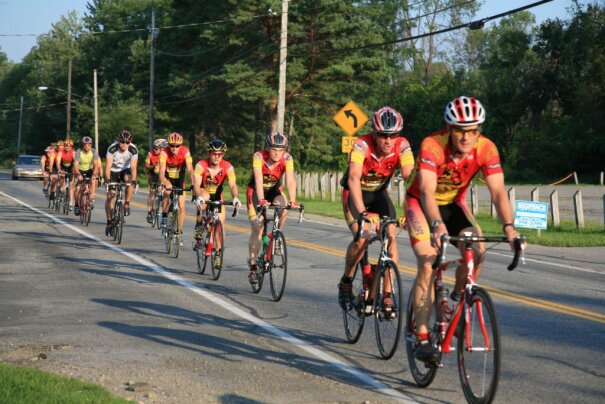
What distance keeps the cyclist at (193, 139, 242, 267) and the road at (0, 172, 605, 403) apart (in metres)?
1.03

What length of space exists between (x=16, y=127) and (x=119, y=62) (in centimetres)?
4738

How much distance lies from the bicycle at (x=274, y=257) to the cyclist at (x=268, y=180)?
0.09 meters

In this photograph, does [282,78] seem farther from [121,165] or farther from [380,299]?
[380,299]

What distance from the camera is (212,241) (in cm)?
1362

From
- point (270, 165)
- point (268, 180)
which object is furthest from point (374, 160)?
point (268, 180)

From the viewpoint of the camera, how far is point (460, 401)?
6.52m

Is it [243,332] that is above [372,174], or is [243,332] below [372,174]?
below

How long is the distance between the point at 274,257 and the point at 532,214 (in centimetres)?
1052

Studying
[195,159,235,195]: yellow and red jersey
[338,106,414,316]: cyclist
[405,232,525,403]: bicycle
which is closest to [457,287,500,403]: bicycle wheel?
[405,232,525,403]: bicycle

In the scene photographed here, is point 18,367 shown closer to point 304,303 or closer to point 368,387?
point 368,387

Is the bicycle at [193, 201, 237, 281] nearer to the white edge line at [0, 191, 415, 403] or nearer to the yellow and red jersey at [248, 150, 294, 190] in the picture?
the white edge line at [0, 191, 415, 403]

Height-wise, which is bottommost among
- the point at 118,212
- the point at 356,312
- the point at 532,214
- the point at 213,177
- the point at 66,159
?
the point at 356,312

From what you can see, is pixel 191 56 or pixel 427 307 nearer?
pixel 427 307

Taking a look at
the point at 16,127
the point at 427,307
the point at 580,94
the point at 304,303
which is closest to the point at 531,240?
the point at 304,303
